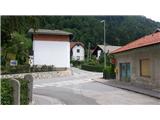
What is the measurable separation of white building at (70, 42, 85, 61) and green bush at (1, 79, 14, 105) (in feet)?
9.22

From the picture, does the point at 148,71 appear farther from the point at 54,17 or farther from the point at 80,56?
the point at 54,17

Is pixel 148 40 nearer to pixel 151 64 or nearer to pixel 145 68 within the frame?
pixel 151 64

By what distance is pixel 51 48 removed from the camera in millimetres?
9281

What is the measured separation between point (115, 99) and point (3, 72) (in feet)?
12.3

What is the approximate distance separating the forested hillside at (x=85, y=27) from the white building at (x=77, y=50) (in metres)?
0.18

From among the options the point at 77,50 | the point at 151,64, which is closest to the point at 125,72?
the point at 151,64

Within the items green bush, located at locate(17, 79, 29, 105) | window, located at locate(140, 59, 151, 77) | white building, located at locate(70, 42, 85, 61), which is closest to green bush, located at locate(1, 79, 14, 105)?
green bush, located at locate(17, 79, 29, 105)

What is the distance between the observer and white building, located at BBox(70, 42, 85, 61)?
9.68 metres

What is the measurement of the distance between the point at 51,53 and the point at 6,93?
8.08 ft

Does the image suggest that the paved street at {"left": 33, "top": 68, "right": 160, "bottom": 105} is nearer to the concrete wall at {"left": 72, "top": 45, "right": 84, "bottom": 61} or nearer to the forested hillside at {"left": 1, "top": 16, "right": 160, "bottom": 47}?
the concrete wall at {"left": 72, "top": 45, "right": 84, "bottom": 61}

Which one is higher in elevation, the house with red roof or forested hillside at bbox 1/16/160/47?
forested hillside at bbox 1/16/160/47

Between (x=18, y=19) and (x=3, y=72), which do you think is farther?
(x=3, y=72)

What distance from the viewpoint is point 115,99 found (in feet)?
34.5
